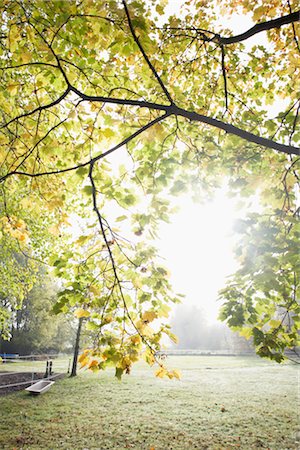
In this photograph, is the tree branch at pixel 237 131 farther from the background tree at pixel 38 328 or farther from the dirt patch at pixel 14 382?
the background tree at pixel 38 328

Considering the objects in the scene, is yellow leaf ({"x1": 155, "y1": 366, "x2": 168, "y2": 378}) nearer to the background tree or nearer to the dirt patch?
the dirt patch

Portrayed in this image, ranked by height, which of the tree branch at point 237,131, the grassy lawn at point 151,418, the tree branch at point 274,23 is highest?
the tree branch at point 274,23

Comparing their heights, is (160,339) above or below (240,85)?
below

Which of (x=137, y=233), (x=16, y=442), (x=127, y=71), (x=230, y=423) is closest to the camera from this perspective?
(x=137, y=233)

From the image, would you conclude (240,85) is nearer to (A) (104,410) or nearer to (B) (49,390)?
(A) (104,410)

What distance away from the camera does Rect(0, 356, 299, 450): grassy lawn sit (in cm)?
684

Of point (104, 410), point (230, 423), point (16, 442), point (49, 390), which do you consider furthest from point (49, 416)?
point (230, 423)

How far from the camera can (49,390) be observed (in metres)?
12.7

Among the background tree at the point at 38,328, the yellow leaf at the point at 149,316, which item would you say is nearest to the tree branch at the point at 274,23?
the yellow leaf at the point at 149,316

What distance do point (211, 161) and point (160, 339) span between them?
7.07 ft

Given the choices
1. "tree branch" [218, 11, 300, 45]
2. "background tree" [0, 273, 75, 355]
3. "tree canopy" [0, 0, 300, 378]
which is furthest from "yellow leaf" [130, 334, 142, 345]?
"background tree" [0, 273, 75, 355]

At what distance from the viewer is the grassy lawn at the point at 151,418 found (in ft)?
22.4

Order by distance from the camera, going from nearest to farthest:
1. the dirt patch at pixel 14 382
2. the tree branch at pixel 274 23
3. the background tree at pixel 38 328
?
the tree branch at pixel 274 23, the dirt patch at pixel 14 382, the background tree at pixel 38 328

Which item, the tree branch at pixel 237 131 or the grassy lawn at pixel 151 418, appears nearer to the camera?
the tree branch at pixel 237 131
